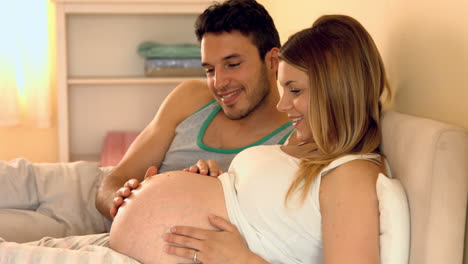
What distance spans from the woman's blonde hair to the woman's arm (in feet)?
0.24

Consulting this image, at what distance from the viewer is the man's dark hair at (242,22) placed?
1.89 meters

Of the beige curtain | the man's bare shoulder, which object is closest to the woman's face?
the man's bare shoulder

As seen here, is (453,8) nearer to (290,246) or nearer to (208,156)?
(290,246)

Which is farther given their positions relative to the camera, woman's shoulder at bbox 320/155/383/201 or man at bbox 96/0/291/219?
man at bbox 96/0/291/219

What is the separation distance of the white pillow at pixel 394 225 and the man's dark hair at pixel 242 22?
926mm

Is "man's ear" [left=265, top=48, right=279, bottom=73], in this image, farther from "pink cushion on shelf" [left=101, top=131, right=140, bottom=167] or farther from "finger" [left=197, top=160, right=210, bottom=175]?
"pink cushion on shelf" [left=101, top=131, right=140, bottom=167]

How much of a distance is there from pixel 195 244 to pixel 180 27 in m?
2.21

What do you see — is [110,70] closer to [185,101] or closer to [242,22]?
[185,101]

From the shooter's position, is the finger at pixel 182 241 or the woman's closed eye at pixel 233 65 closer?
the finger at pixel 182 241

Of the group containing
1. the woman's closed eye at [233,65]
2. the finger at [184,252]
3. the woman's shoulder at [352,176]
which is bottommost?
the finger at [184,252]

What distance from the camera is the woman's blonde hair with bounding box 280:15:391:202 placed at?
124 cm

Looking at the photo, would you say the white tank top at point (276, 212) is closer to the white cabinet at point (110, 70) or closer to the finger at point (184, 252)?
the finger at point (184, 252)

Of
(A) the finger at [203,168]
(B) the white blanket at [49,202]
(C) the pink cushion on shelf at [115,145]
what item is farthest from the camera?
(C) the pink cushion on shelf at [115,145]

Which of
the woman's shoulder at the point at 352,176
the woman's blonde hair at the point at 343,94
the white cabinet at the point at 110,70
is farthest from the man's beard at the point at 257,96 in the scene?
the white cabinet at the point at 110,70
